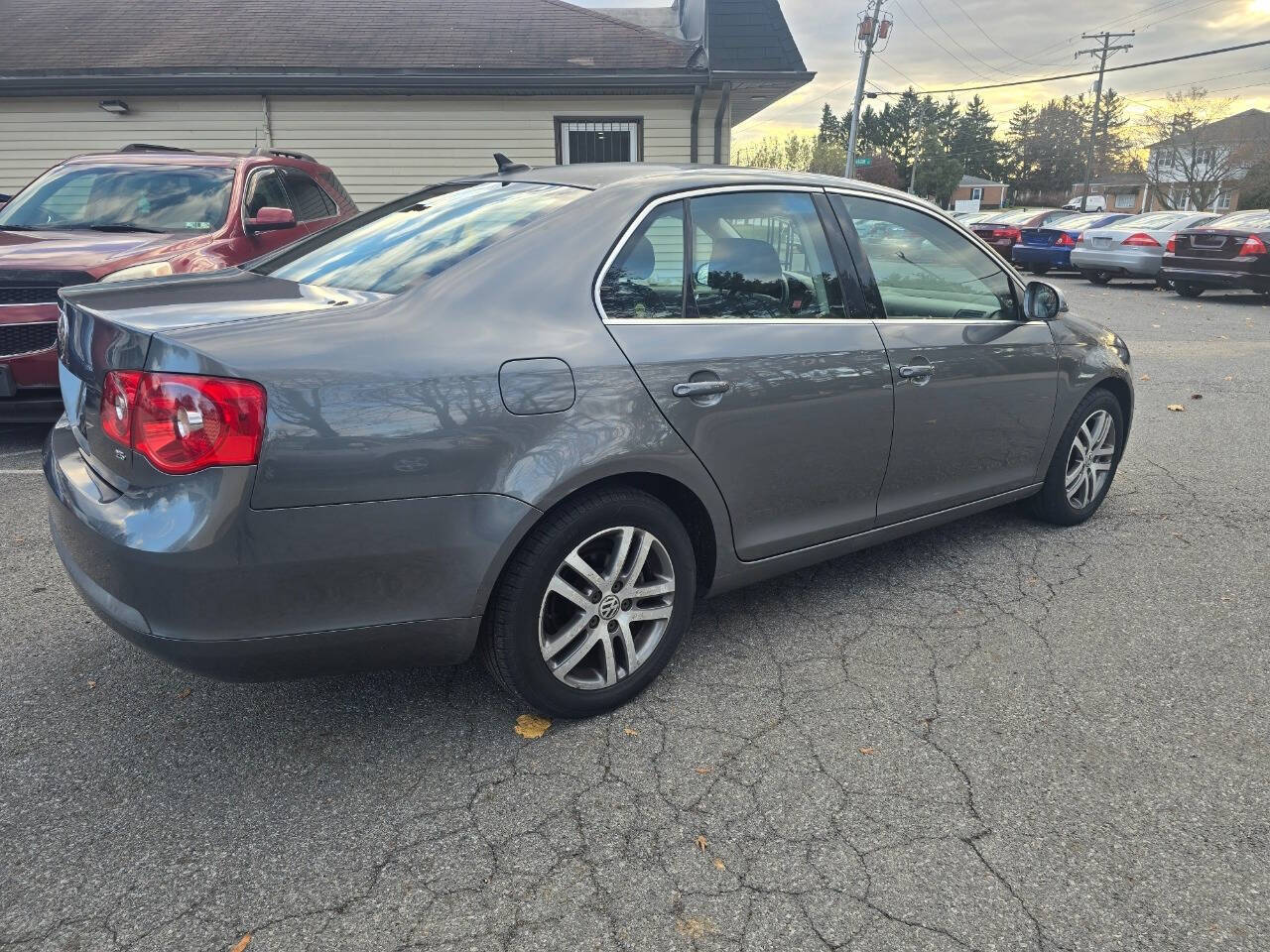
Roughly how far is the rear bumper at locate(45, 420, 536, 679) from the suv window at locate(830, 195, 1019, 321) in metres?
1.81

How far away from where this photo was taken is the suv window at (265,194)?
6.58 metres

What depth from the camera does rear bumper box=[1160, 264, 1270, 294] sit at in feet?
45.5

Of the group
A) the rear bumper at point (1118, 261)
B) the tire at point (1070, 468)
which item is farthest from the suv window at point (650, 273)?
the rear bumper at point (1118, 261)

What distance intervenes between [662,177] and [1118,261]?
1676cm

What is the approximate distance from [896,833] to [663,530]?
3.44ft

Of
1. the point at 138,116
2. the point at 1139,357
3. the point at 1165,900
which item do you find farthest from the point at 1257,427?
the point at 138,116

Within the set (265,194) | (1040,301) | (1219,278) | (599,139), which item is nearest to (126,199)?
(265,194)

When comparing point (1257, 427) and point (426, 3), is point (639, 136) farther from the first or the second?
point (1257, 427)

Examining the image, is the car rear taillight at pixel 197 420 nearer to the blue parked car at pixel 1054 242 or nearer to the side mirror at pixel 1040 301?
the side mirror at pixel 1040 301

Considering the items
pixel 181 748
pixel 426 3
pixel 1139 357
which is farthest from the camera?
pixel 426 3

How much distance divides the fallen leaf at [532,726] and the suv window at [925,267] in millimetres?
1929

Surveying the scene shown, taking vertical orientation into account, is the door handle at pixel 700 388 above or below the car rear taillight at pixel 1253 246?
below

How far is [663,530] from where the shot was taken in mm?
2719

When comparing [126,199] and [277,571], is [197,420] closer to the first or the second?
[277,571]
